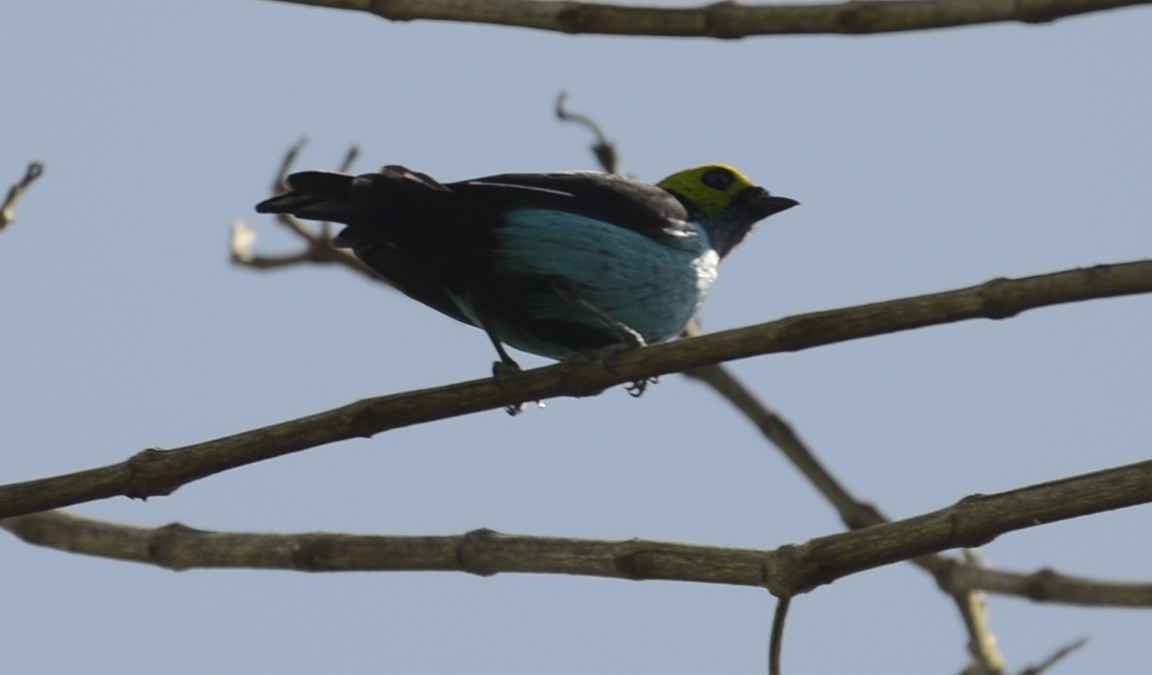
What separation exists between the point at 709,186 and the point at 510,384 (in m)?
3.34

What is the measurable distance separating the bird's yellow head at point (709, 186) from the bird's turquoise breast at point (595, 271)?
1.16 metres

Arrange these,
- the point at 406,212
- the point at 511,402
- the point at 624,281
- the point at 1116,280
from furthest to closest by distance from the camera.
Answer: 1. the point at 624,281
2. the point at 406,212
3. the point at 511,402
4. the point at 1116,280

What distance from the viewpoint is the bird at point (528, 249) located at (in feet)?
18.0

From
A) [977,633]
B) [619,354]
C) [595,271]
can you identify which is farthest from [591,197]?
[977,633]

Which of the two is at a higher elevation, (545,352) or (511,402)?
(545,352)

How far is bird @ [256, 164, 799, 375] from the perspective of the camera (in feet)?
18.0

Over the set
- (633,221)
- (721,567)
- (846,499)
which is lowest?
(721,567)

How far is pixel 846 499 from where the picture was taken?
6730 millimetres

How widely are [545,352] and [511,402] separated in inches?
74.6

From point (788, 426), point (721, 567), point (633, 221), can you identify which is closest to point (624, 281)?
point (633, 221)

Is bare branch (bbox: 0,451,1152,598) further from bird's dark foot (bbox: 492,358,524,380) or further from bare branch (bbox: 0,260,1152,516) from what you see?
bird's dark foot (bbox: 492,358,524,380)

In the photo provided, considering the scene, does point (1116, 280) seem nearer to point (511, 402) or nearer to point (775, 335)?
point (775, 335)

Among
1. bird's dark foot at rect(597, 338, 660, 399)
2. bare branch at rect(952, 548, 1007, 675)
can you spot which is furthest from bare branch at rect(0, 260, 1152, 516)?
bare branch at rect(952, 548, 1007, 675)

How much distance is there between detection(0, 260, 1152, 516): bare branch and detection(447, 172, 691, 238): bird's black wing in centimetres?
138
